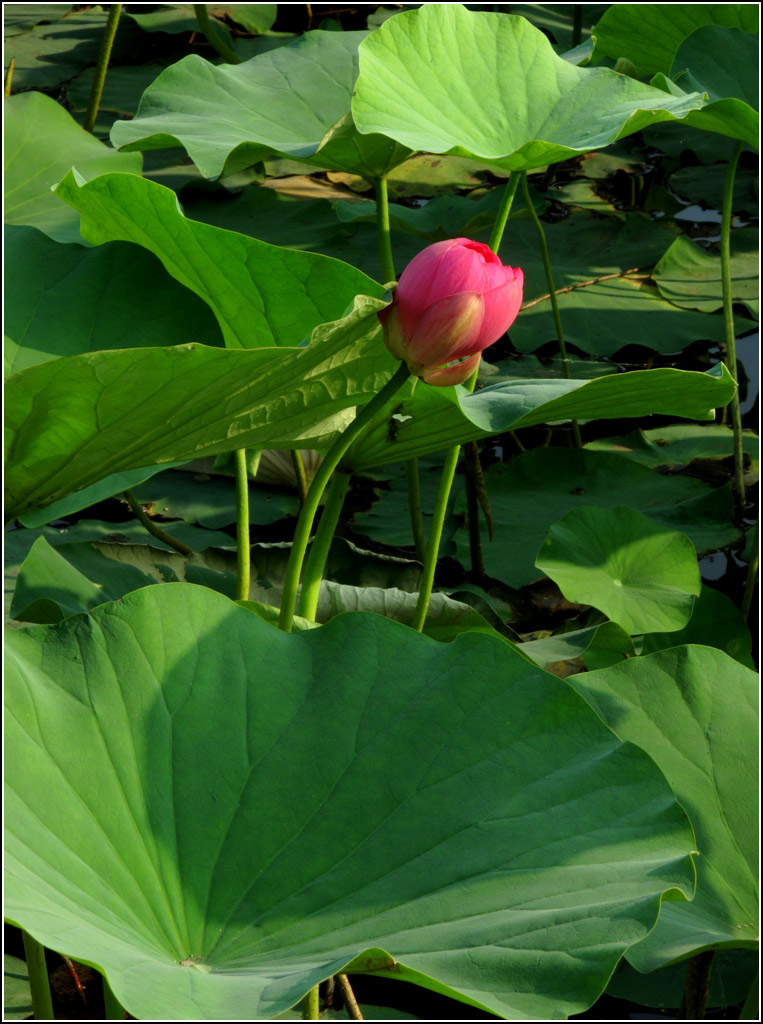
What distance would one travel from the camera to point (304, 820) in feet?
2.28

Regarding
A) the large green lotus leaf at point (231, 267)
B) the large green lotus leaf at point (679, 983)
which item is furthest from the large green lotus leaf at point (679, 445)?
the large green lotus leaf at point (231, 267)

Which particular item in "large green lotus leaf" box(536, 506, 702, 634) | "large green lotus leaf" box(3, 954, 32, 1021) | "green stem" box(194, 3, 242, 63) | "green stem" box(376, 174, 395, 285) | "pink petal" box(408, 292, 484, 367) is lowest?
"large green lotus leaf" box(3, 954, 32, 1021)

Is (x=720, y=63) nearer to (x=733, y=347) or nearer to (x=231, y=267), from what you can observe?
(x=733, y=347)

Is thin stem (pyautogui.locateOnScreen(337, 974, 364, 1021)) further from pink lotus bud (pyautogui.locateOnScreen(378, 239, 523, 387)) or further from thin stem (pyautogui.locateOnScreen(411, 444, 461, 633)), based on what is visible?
pink lotus bud (pyautogui.locateOnScreen(378, 239, 523, 387))

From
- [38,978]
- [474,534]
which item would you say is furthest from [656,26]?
[38,978]

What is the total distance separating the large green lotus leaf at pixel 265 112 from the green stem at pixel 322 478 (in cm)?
42

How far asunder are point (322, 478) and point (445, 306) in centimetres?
21

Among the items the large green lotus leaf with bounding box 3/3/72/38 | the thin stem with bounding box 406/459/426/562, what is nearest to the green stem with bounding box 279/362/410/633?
the thin stem with bounding box 406/459/426/562

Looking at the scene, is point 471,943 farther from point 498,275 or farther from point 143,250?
point 143,250

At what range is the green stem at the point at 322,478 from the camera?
732mm

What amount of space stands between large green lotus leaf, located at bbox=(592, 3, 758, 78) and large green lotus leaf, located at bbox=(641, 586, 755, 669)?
993 mm

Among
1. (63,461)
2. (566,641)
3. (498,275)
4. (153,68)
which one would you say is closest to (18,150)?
(63,461)

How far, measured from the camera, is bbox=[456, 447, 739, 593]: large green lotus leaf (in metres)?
1.74

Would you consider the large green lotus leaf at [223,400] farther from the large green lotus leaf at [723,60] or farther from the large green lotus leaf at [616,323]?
the large green lotus leaf at [616,323]
